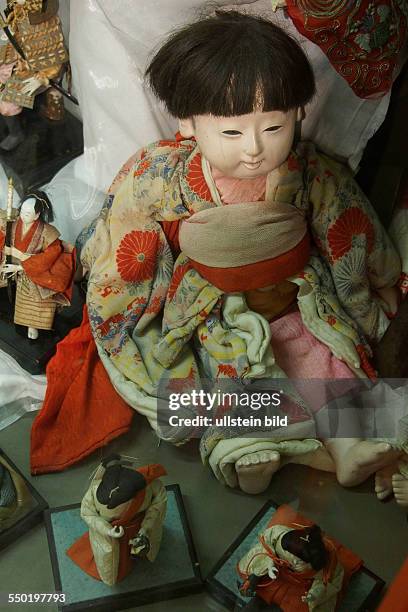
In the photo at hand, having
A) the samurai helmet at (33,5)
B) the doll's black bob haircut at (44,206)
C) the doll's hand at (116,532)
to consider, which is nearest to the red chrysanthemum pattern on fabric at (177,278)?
the doll's black bob haircut at (44,206)

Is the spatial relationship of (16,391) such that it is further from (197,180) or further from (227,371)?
(197,180)

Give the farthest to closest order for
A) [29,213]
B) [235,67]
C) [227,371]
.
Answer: [29,213] < [227,371] < [235,67]

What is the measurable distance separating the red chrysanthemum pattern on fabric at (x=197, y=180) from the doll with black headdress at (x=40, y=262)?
0.86ft

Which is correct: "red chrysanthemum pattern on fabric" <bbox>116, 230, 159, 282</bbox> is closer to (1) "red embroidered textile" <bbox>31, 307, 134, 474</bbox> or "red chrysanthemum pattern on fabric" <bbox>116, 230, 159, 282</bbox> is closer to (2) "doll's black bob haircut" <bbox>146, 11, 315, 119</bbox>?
(1) "red embroidered textile" <bbox>31, 307, 134, 474</bbox>

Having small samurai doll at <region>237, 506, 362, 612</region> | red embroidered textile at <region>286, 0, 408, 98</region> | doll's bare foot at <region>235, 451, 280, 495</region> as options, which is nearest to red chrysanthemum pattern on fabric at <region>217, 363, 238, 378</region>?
doll's bare foot at <region>235, 451, 280, 495</region>

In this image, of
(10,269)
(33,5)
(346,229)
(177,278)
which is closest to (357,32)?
(346,229)

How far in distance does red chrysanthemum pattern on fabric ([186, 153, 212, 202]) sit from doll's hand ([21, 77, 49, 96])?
33 centimetres

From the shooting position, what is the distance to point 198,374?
3.90ft

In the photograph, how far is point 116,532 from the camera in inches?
43.6

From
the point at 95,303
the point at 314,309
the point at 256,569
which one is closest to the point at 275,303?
the point at 314,309

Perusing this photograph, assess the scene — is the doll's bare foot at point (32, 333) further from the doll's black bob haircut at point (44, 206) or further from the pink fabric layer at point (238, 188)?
the pink fabric layer at point (238, 188)

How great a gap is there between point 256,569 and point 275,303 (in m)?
0.39

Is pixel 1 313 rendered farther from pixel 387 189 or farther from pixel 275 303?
pixel 387 189

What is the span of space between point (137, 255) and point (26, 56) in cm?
39
